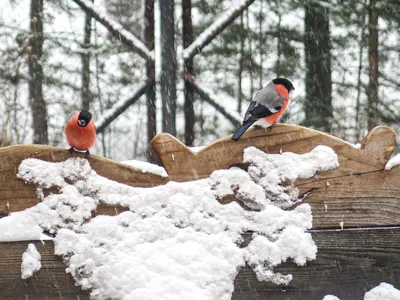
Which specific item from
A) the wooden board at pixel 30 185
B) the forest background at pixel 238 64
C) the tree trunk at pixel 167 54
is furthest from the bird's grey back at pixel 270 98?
the forest background at pixel 238 64

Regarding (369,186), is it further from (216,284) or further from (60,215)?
(60,215)

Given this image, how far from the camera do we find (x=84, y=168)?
4.52 ft

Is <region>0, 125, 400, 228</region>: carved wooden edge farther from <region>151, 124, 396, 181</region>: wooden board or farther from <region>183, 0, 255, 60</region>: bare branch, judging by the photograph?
<region>183, 0, 255, 60</region>: bare branch

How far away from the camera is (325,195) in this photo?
4.58 ft

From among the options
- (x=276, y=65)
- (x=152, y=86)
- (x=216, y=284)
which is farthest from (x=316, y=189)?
(x=276, y=65)

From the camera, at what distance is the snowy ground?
52.0 inches

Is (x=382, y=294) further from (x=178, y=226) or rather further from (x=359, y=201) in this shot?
(x=178, y=226)

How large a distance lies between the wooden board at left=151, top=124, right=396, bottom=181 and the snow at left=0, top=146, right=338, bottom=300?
0.02 meters

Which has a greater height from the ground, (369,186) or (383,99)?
(383,99)

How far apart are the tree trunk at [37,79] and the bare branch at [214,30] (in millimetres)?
4591

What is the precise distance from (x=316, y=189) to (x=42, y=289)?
2.60 feet

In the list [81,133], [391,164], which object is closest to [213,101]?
[81,133]

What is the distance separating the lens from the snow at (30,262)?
1.32m

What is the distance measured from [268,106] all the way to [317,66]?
6.07m
